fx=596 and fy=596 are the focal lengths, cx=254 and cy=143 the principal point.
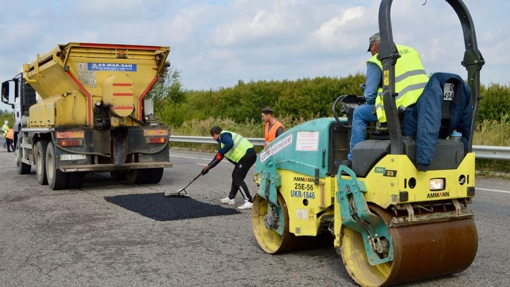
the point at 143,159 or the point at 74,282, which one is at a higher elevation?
the point at 143,159

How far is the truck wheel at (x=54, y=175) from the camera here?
11.1 m

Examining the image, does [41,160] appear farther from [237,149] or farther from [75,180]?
[237,149]

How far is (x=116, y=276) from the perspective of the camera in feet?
17.0

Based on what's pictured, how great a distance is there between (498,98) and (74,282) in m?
17.5

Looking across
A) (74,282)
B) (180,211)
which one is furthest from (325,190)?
(180,211)

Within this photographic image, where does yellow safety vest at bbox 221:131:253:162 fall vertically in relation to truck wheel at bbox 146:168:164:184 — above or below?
above

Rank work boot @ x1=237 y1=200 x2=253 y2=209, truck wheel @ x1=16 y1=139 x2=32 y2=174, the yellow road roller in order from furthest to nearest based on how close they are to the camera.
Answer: truck wheel @ x1=16 y1=139 x2=32 y2=174, work boot @ x1=237 y1=200 x2=253 y2=209, the yellow road roller

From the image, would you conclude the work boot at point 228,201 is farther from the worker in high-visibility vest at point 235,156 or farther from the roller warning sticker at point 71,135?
the roller warning sticker at point 71,135

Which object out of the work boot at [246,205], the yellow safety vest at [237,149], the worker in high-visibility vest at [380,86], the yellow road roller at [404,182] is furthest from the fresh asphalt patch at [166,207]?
the worker in high-visibility vest at [380,86]

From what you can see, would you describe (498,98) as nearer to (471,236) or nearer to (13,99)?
(13,99)

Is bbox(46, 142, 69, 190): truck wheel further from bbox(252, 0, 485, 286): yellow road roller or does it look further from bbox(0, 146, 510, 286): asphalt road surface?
bbox(252, 0, 485, 286): yellow road roller

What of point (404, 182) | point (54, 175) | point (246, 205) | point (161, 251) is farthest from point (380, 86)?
point (54, 175)

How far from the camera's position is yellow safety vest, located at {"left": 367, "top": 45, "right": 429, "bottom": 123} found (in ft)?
14.9

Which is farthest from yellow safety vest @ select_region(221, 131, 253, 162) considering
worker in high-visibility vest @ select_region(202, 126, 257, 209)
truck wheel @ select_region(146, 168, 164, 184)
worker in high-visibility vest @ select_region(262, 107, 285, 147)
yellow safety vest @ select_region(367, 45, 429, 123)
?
yellow safety vest @ select_region(367, 45, 429, 123)
